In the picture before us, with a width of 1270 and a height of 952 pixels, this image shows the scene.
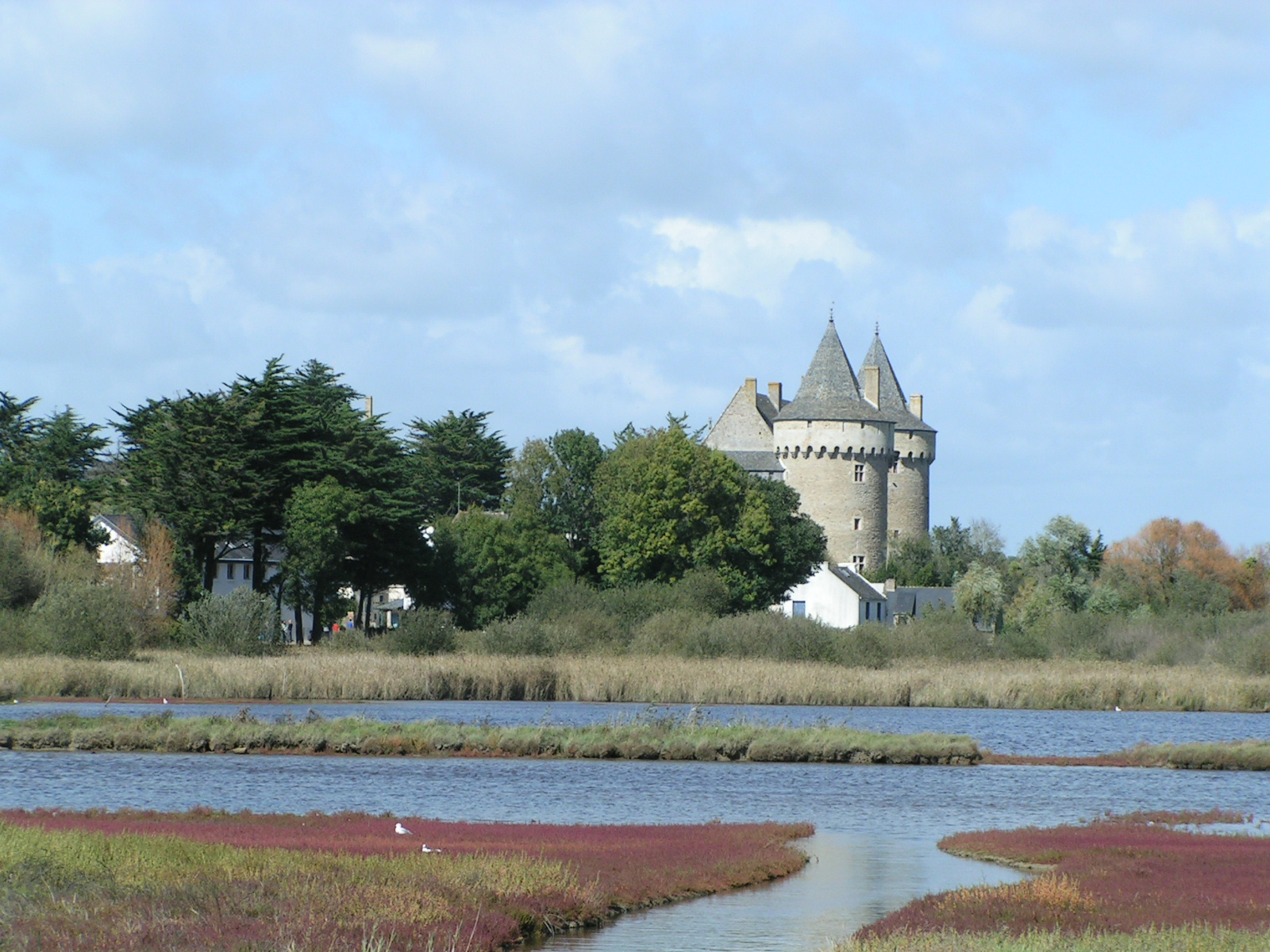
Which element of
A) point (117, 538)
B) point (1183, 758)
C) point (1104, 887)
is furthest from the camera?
point (117, 538)

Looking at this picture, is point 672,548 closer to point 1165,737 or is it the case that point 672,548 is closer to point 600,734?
point 1165,737

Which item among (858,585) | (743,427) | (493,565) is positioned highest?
(743,427)

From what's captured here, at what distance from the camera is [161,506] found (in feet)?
233

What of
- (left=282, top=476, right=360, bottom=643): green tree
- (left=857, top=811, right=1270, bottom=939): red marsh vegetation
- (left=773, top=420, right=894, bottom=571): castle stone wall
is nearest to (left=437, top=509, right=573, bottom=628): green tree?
(left=282, top=476, right=360, bottom=643): green tree

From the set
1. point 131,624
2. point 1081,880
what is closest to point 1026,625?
point 131,624

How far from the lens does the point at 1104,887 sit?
60.8 ft

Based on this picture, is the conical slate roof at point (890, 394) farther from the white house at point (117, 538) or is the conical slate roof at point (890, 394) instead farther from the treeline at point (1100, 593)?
the white house at point (117, 538)

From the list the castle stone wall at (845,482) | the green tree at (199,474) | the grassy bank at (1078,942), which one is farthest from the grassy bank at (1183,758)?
the castle stone wall at (845,482)

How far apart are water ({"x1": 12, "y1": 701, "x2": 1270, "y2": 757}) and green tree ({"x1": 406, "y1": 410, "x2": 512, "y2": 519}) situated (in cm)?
6799

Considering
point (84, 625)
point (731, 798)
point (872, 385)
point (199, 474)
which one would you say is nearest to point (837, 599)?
point (872, 385)

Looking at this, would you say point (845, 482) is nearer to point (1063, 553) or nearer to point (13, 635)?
point (1063, 553)

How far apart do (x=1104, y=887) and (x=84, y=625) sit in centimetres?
4634

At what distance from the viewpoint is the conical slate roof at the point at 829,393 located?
114m

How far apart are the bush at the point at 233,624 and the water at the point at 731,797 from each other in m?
25.6
